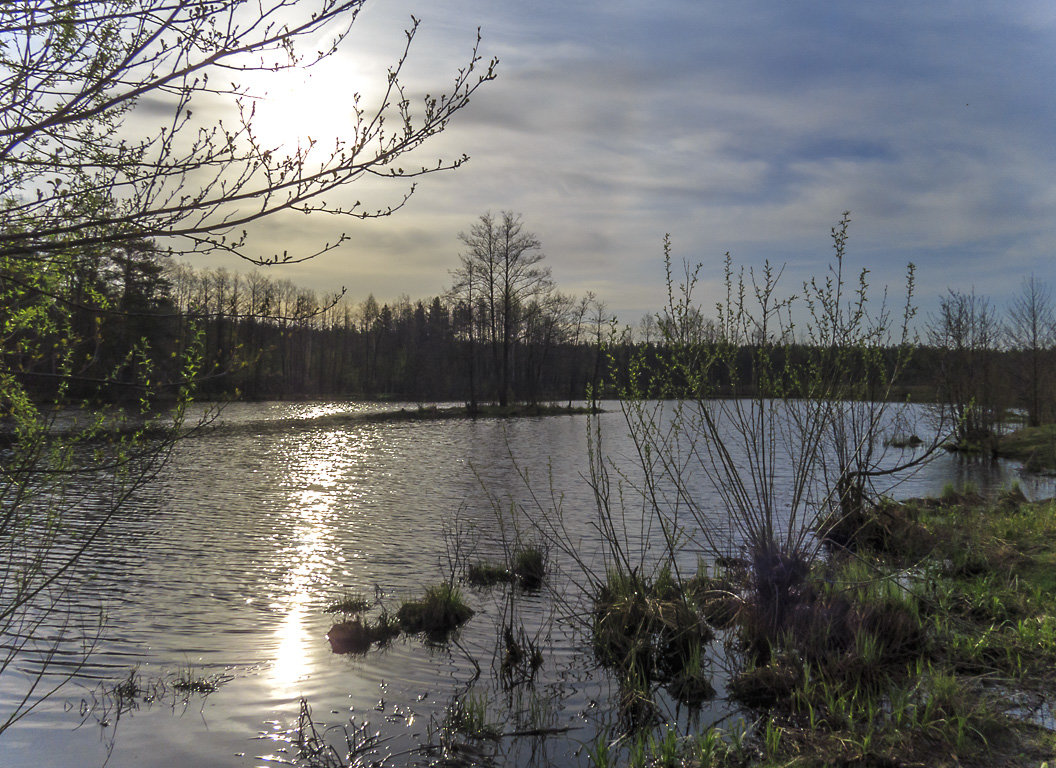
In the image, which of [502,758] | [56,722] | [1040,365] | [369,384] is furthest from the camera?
[369,384]

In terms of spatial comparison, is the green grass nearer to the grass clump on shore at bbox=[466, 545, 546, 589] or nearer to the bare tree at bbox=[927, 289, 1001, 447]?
the bare tree at bbox=[927, 289, 1001, 447]

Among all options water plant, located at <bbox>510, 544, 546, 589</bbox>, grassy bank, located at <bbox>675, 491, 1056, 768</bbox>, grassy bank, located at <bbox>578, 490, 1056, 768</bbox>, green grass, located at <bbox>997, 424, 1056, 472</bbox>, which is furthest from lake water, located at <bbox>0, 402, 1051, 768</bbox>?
green grass, located at <bbox>997, 424, 1056, 472</bbox>

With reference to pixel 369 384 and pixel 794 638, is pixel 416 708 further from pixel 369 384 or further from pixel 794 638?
pixel 369 384

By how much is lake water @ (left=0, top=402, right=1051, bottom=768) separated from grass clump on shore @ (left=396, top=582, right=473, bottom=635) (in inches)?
8.5

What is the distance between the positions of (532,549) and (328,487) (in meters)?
8.92

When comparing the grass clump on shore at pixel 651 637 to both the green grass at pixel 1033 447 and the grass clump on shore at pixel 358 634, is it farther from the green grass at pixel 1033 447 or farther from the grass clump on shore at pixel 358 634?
the green grass at pixel 1033 447

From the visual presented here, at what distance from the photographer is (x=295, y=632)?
285 inches

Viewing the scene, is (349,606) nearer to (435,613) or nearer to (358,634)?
(358,634)

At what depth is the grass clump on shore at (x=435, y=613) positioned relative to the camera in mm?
7301

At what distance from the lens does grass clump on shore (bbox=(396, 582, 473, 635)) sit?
730 cm

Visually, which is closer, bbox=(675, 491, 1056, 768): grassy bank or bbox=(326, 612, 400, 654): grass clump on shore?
bbox=(675, 491, 1056, 768): grassy bank

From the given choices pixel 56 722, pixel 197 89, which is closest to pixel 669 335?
A: pixel 197 89

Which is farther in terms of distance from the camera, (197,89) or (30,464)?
(30,464)

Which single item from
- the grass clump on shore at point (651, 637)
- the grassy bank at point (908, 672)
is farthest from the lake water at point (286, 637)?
the grassy bank at point (908, 672)
